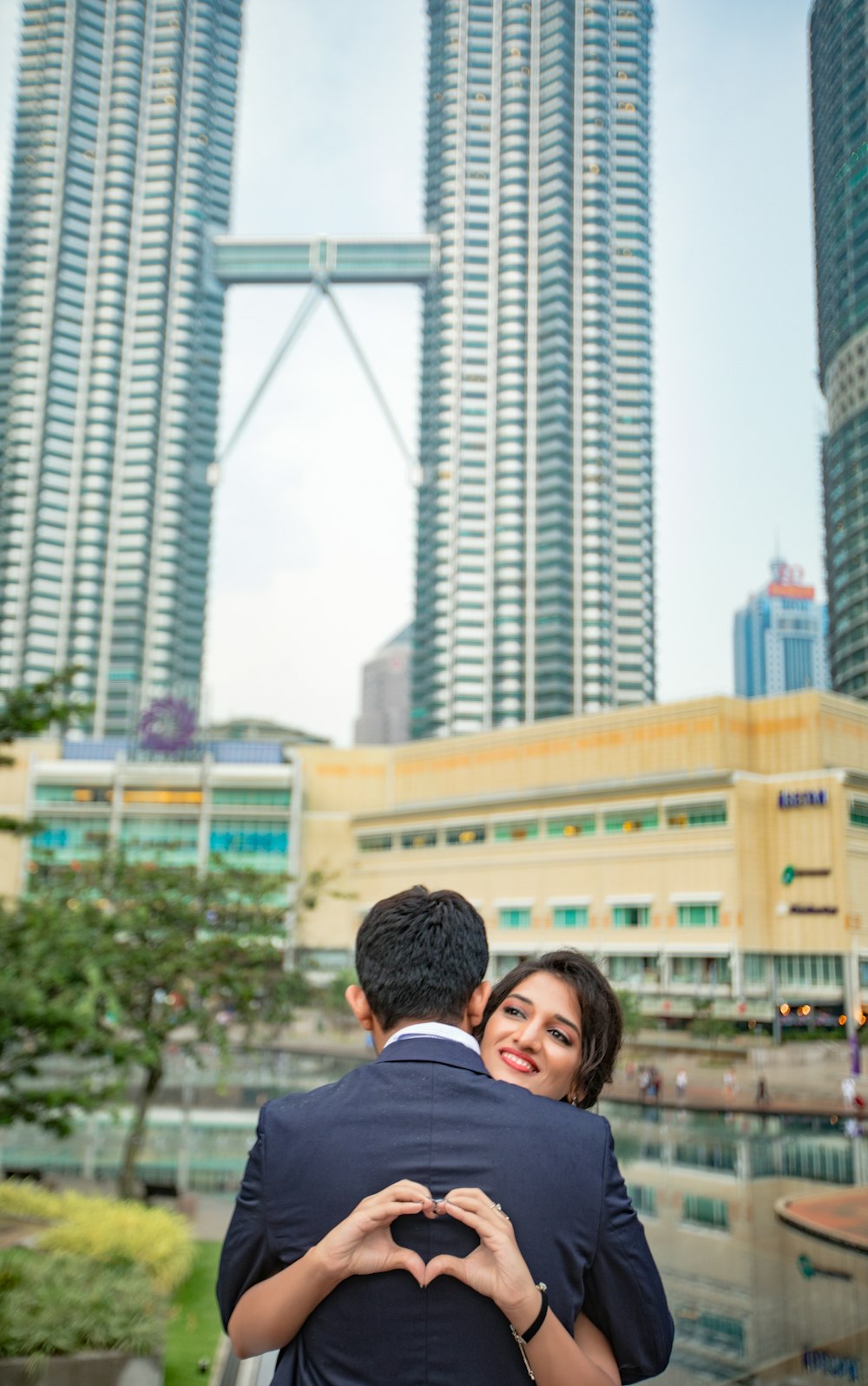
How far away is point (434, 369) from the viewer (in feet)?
406

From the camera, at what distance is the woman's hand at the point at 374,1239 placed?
2.21 metres

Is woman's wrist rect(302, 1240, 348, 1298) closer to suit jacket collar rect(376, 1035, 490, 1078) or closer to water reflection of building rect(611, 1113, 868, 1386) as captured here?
suit jacket collar rect(376, 1035, 490, 1078)

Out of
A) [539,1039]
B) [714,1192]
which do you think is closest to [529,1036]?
[539,1039]

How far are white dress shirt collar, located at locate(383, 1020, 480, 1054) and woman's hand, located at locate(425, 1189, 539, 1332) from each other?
362 mm

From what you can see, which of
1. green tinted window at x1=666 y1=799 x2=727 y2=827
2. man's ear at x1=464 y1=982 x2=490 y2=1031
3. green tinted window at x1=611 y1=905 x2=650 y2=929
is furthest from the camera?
green tinted window at x1=611 y1=905 x2=650 y2=929

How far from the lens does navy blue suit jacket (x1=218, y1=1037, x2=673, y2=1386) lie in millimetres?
2307

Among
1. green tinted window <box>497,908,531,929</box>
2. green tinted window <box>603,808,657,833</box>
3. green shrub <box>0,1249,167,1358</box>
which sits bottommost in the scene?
green shrub <box>0,1249,167,1358</box>

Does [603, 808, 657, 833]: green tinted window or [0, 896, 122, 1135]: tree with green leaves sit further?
[603, 808, 657, 833]: green tinted window

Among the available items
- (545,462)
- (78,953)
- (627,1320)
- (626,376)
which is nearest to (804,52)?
(627,1320)

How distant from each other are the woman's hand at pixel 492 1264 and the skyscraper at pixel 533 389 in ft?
351

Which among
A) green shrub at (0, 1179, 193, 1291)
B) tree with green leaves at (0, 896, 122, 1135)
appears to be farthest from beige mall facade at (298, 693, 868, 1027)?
tree with green leaves at (0, 896, 122, 1135)

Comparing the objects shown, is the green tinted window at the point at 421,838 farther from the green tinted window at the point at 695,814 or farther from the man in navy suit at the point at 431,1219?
the man in navy suit at the point at 431,1219

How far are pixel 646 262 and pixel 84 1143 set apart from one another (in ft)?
383

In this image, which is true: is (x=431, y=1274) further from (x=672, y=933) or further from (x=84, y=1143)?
(x=672, y=933)
